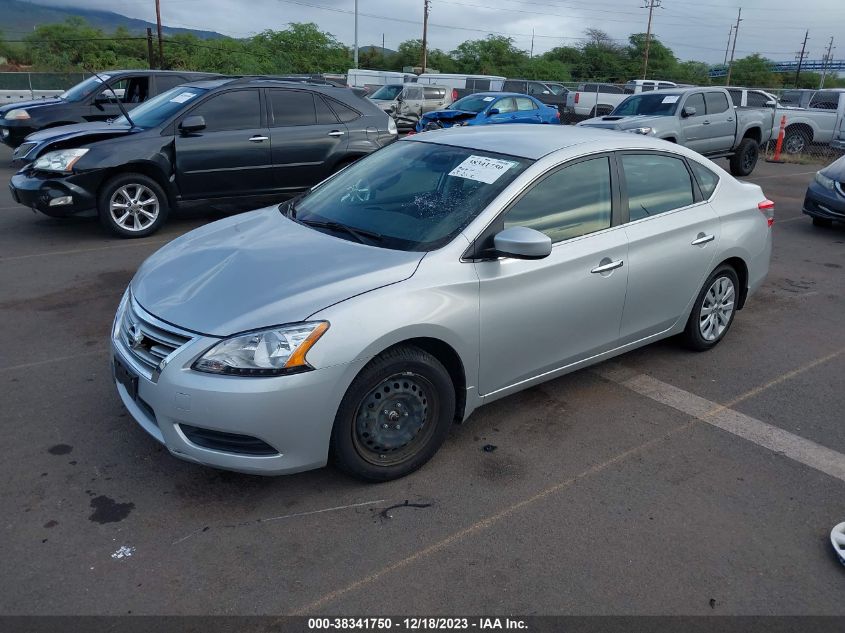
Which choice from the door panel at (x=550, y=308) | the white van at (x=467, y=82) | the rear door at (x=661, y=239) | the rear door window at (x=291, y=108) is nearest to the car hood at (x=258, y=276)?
the door panel at (x=550, y=308)

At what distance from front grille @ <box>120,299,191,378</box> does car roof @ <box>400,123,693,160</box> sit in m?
2.13

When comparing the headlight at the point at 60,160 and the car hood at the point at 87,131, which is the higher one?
the car hood at the point at 87,131

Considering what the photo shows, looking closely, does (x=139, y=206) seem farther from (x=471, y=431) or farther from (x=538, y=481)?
(x=538, y=481)

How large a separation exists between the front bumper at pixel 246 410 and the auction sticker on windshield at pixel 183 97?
20.4ft

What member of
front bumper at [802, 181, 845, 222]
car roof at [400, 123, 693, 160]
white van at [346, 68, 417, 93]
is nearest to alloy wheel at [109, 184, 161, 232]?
car roof at [400, 123, 693, 160]

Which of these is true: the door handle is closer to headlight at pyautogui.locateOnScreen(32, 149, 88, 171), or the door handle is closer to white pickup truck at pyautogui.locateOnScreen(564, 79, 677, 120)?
headlight at pyautogui.locateOnScreen(32, 149, 88, 171)

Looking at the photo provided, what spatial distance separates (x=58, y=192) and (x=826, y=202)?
9.63 m

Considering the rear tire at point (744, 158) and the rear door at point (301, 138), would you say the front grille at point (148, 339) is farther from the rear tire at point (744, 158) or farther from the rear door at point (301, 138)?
the rear tire at point (744, 158)

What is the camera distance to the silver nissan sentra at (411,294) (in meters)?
3.19

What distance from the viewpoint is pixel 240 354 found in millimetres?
3148

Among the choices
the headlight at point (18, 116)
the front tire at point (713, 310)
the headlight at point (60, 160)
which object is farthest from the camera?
the headlight at point (18, 116)

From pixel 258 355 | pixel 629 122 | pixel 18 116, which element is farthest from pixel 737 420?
pixel 18 116

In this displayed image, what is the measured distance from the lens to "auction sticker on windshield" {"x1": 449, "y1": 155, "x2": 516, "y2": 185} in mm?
4059

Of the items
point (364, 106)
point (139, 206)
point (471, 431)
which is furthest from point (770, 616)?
point (364, 106)
